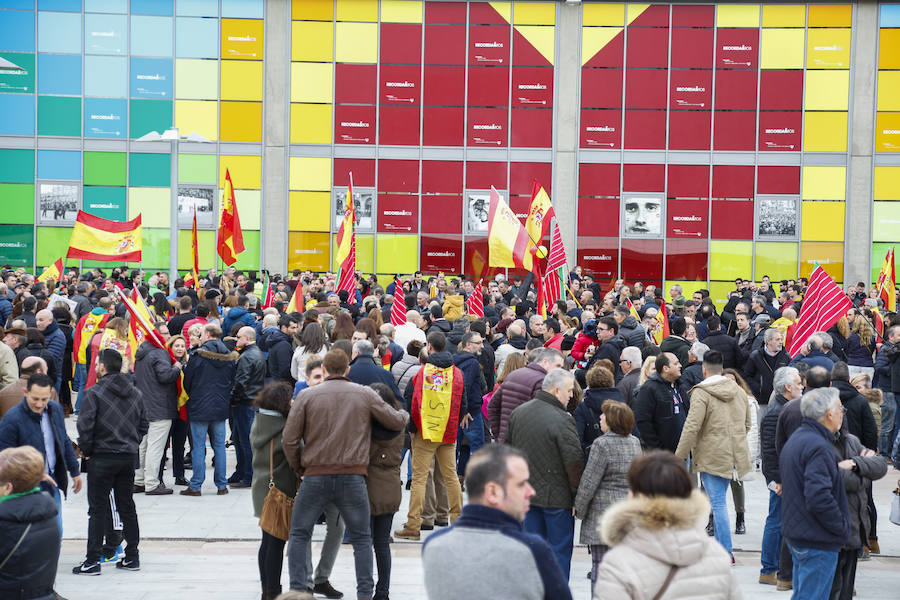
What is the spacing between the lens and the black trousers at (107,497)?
906 centimetres

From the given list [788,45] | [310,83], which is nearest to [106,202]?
[310,83]

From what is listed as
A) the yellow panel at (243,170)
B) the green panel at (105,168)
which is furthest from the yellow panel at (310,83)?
the green panel at (105,168)

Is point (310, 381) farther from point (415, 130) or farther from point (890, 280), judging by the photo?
point (415, 130)

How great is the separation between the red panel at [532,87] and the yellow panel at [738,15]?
524 centimetres

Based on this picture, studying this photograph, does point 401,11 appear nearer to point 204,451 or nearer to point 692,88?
point 692,88

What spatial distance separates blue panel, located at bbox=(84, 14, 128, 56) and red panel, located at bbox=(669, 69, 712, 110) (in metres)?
16.1

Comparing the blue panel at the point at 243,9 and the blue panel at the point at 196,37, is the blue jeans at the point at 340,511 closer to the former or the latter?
the blue panel at the point at 196,37

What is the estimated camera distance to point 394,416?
812cm

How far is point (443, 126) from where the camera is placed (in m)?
32.4

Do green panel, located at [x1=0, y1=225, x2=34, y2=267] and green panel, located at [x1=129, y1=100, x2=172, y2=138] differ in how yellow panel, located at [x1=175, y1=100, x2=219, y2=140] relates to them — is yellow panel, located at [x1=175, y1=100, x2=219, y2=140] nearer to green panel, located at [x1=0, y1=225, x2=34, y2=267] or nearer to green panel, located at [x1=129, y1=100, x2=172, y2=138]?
green panel, located at [x1=129, y1=100, x2=172, y2=138]

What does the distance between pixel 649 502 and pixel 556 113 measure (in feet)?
94.1

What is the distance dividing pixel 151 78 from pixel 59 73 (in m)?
2.64

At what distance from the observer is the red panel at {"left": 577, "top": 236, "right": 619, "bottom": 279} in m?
32.4

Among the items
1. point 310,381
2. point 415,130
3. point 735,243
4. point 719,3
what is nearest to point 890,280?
point 735,243
